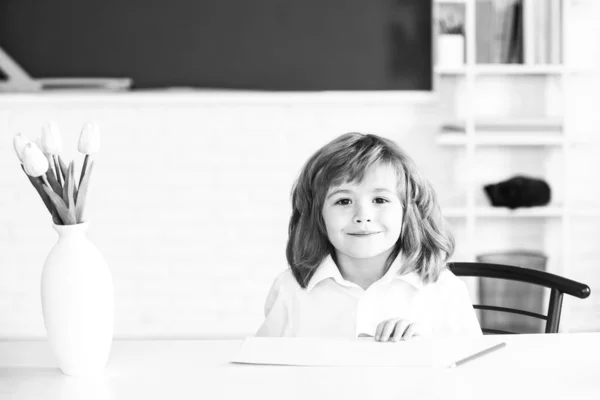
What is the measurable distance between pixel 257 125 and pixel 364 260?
1.77m

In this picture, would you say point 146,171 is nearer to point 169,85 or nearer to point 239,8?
point 169,85

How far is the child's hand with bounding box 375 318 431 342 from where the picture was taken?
1302 mm

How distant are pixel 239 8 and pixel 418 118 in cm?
92

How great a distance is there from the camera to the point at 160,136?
3.30 meters

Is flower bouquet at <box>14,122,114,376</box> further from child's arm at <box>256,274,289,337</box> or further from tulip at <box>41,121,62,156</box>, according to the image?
child's arm at <box>256,274,289,337</box>

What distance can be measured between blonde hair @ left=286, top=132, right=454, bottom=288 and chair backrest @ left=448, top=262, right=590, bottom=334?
69mm

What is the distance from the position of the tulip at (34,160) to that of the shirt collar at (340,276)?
0.63 meters

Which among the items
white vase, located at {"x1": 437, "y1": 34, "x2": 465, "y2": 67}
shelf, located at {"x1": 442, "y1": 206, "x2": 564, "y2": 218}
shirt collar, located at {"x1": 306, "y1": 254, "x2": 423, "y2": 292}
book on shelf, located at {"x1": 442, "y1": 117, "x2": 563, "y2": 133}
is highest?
white vase, located at {"x1": 437, "y1": 34, "x2": 465, "y2": 67}

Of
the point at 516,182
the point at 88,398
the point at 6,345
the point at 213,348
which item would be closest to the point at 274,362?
the point at 213,348

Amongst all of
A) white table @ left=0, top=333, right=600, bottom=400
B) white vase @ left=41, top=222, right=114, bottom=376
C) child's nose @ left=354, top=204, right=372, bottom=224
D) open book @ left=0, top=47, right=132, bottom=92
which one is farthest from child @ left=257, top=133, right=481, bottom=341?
open book @ left=0, top=47, right=132, bottom=92

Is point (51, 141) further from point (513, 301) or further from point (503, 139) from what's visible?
point (513, 301)

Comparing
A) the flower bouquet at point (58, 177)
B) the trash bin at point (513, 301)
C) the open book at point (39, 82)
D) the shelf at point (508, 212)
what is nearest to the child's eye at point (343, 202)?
the flower bouquet at point (58, 177)

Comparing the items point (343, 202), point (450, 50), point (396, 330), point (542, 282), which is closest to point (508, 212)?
point (450, 50)

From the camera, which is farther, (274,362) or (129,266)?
(129,266)
